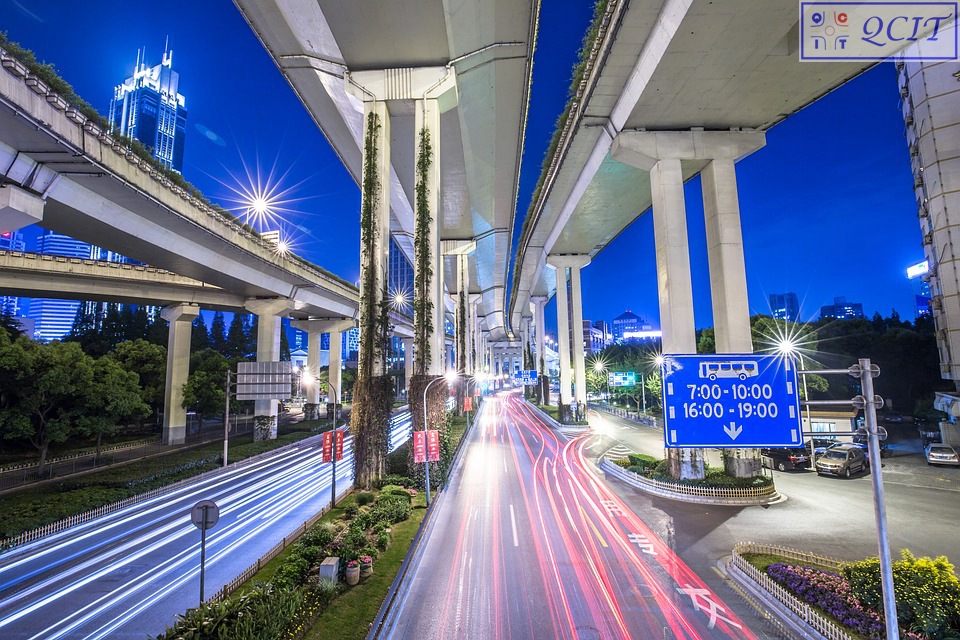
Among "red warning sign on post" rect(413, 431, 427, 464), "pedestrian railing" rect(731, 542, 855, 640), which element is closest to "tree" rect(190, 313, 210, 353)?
"red warning sign on post" rect(413, 431, 427, 464)

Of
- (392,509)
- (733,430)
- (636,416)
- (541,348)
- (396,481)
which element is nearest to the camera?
(733,430)

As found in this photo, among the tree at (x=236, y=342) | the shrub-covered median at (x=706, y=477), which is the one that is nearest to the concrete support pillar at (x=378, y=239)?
the shrub-covered median at (x=706, y=477)

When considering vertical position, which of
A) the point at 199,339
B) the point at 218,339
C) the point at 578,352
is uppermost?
the point at 218,339

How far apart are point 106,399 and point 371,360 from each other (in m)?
22.2

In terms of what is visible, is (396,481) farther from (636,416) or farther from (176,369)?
(636,416)

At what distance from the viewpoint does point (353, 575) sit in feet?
40.9

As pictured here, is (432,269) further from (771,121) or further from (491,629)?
(771,121)

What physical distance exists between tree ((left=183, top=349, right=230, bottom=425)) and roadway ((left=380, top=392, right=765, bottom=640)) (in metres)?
29.3

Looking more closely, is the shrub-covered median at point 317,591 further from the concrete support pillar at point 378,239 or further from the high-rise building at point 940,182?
the high-rise building at point 940,182

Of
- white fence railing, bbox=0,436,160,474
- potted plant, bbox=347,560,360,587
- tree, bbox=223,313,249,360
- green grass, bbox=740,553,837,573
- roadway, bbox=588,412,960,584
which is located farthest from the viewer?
tree, bbox=223,313,249,360

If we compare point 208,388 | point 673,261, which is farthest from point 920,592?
point 208,388

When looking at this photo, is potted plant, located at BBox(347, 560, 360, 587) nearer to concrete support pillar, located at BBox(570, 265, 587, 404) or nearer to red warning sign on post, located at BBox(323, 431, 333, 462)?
red warning sign on post, located at BBox(323, 431, 333, 462)

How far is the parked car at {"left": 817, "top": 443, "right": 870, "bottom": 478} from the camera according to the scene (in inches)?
1010

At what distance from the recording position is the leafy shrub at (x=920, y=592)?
903cm
